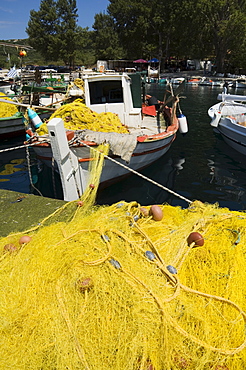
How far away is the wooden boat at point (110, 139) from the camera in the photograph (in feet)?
19.9

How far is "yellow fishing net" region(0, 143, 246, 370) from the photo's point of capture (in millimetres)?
2197

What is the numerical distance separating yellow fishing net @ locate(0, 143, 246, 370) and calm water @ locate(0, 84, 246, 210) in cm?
375

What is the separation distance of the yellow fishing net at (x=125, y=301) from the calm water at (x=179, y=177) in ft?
12.3

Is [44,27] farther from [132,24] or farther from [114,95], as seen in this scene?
[114,95]

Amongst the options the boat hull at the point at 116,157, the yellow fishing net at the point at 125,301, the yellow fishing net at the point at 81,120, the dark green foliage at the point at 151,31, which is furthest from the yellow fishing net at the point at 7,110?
the dark green foliage at the point at 151,31

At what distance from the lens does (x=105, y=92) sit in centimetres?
937

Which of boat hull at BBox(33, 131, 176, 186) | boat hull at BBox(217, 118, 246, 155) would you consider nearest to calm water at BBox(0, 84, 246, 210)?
boat hull at BBox(217, 118, 246, 155)

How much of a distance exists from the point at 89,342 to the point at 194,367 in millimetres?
881

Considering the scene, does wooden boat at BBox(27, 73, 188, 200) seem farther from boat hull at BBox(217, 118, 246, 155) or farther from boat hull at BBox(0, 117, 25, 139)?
boat hull at BBox(0, 117, 25, 139)

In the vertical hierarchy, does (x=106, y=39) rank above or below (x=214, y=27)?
above

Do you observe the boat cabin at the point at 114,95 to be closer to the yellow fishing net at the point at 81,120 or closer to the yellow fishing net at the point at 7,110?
the yellow fishing net at the point at 81,120

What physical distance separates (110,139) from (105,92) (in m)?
3.26

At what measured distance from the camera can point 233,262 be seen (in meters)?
2.75

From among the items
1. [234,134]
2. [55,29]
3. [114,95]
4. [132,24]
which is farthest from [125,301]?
[55,29]
